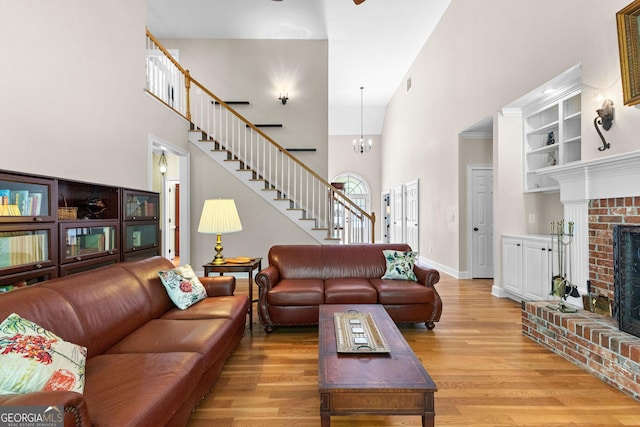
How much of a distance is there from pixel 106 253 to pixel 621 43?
493cm

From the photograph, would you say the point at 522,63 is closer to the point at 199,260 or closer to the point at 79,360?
the point at 79,360

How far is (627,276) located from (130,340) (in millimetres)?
3645

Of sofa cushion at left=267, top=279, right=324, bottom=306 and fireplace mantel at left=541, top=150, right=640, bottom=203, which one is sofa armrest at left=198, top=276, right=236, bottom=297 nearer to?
sofa cushion at left=267, top=279, right=324, bottom=306

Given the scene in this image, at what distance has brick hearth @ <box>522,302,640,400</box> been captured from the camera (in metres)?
2.30

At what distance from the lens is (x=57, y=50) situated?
2.99 meters

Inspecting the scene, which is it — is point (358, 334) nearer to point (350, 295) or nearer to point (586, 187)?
point (350, 295)

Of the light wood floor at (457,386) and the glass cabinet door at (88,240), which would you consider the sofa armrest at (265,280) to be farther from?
the glass cabinet door at (88,240)

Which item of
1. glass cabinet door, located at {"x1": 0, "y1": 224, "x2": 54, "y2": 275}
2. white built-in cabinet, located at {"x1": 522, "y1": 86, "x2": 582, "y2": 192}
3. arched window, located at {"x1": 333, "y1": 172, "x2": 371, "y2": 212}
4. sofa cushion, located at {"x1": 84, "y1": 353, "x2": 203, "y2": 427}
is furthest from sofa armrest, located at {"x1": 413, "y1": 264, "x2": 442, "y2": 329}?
arched window, located at {"x1": 333, "y1": 172, "x2": 371, "y2": 212}

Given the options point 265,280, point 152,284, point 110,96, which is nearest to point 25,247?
point 152,284

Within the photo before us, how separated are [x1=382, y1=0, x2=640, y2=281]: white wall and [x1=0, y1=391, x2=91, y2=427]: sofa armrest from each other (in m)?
3.97

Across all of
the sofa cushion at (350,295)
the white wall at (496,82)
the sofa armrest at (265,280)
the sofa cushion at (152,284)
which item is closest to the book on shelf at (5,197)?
the sofa cushion at (152,284)

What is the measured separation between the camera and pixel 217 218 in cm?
369

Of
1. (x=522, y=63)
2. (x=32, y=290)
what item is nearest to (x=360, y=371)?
(x=32, y=290)

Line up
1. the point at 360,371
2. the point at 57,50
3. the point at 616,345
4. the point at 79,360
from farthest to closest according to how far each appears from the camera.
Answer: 1. the point at 57,50
2. the point at 616,345
3. the point at 360,371
4. the point at 79,360
